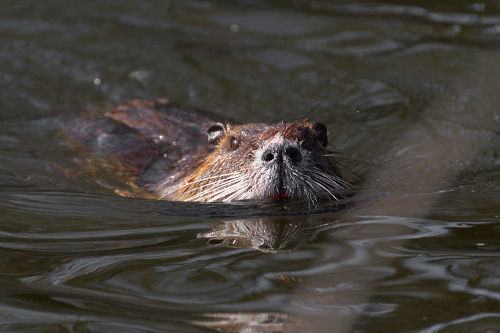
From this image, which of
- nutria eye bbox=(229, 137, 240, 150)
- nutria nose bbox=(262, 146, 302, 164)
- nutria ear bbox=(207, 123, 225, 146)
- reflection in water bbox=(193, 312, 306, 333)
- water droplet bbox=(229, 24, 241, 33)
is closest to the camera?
reflection in water bbox=(193, 312, 306, 333)

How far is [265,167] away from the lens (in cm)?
366

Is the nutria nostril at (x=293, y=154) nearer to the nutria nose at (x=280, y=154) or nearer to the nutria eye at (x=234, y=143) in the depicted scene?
the nutria nose at (x=280, y=154)

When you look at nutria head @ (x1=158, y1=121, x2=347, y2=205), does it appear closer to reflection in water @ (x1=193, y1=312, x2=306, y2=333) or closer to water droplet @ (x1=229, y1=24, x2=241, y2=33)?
reflection in water @ (x1=193, y1=312, x2=306, y2=333)

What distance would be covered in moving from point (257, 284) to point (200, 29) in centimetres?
610

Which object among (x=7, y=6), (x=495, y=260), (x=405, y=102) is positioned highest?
(x=7, y=6)

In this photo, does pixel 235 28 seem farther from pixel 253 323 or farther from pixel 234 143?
pixel 253 323

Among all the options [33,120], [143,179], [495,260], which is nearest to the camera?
[495,260]

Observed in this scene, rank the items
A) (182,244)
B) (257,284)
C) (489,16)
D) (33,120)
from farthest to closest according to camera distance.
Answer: (489,16) < (33,120) < (182,244) < (257,284)

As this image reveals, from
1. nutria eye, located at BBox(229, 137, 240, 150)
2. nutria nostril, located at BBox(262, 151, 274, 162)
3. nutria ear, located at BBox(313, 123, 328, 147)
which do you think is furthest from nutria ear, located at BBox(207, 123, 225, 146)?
nutria nostril, located at BBox(262, 151, 274, 162)

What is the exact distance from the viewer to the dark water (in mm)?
2570

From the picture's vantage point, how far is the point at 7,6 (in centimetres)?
874

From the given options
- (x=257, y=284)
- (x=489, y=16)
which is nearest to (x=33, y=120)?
(x=257, y=284)

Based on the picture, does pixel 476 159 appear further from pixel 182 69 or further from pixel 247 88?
pixel 182 69

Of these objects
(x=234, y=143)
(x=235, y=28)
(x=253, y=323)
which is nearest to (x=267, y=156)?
(x=234, y=143)
